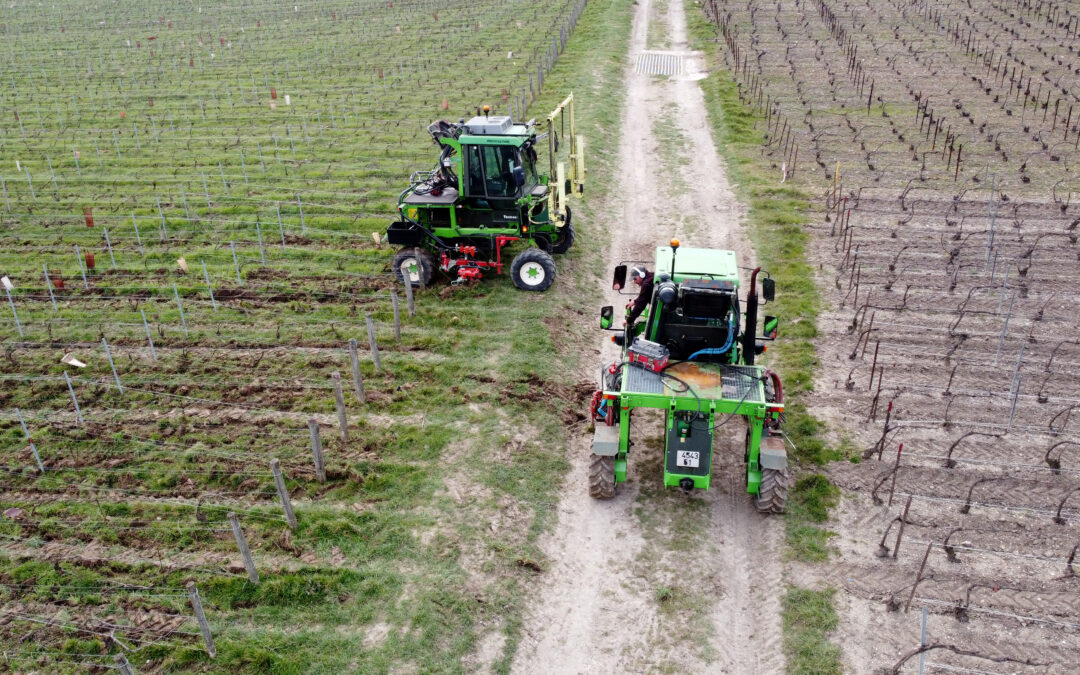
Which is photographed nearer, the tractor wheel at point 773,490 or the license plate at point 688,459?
the license plate at point 688,459

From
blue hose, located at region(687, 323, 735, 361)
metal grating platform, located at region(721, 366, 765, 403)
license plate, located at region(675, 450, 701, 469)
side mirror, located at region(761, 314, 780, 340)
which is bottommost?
license plate, located at region(675, 450, 701, 469)

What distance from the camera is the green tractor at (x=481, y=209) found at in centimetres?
1598

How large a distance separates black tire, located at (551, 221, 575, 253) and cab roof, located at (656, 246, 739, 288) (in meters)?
5.22

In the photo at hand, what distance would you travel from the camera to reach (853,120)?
26.2 m

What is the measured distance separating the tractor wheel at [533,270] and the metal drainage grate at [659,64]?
61.7 ft

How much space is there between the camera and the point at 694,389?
35.1ft

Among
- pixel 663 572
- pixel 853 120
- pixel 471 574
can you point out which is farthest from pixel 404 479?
pixel 853 120

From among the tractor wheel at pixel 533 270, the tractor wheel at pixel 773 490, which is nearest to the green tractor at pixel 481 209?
the tractor wheel at pixel 533 270

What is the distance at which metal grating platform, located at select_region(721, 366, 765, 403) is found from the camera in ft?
34.9

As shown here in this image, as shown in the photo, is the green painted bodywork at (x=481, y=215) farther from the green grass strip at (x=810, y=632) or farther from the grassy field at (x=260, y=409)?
the green grass strip at (x=810, y=632)

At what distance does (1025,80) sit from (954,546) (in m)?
26.2

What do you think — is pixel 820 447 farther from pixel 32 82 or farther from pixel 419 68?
pixel 32 82

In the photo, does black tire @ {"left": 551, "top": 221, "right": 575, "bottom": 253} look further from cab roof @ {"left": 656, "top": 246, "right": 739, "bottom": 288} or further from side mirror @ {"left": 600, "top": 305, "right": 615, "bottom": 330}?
side mirror @ {"left": 600, "top": 305, "right": 615, "bottom": 330}

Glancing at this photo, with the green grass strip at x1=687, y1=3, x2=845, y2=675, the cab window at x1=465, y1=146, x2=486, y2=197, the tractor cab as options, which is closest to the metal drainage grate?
the green grass strip at x1=687, y1=3, x2=845, y2=675
